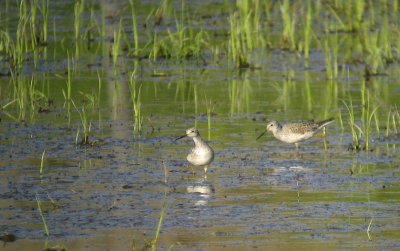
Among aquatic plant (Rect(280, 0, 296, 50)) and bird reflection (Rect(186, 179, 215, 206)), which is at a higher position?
aquatic plant (Rect(280, 0, 296, 50))

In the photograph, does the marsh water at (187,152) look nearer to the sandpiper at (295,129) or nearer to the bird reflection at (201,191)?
the bird reflection at (201,191)

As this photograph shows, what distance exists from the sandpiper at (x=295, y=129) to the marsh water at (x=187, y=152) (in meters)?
0.16

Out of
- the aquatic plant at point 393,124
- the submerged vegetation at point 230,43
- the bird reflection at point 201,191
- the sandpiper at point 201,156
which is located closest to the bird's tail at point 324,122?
the submerged vegetation at point 230,43

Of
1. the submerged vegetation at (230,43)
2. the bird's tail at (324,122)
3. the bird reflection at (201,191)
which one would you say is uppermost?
the submerged vegetation at (230,43)

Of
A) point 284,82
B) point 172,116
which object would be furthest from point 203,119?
point 284,82

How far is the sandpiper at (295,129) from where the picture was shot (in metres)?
12.4

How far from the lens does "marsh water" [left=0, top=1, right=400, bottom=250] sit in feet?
28.5

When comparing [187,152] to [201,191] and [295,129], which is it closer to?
[295,129]

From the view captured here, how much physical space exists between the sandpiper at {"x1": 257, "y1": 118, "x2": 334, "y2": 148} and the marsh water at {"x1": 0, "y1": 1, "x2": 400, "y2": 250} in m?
0.16

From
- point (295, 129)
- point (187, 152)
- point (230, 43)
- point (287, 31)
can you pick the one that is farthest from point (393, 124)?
point (287, 31)

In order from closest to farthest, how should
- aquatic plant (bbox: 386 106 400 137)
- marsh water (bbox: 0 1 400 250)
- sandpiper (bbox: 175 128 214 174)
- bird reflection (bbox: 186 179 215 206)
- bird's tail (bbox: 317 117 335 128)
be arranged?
marsh water (bbox: 0 1 400 250) < bird reflection (bbox: 186 179 215 206) < sandpiper (bbox: 175 128 214 174) < aquatic plant (bbox: 386 106 400 137) < bird's tail (bbox: 317 117 335 128)

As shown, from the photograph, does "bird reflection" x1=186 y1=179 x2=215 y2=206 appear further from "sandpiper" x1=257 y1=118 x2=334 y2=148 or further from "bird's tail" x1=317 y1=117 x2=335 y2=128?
"bird's tail" x1=317 y1=117 x2=335 y2=128

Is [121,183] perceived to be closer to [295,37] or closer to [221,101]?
[221,101]

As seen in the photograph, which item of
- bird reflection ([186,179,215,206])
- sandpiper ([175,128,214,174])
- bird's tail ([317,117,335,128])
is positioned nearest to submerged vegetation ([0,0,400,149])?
bird's tail ([317,117,335,128])
